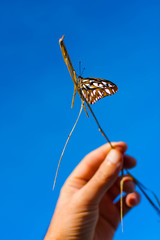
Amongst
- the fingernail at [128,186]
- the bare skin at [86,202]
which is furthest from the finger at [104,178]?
the fingernail at [128,186]

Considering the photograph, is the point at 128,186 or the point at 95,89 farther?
the point at 128,186

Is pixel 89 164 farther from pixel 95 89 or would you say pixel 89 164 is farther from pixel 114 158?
pixel 95 89

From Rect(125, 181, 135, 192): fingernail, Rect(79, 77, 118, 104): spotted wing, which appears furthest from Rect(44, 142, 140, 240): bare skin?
Rect(79, 77, 118, 104): spotted wing

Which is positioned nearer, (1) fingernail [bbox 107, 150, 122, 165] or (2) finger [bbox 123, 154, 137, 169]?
(1) fingernail [bbox 107, 150, 122, 165]

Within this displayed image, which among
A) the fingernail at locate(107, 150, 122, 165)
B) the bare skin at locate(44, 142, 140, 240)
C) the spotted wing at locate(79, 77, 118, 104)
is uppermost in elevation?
the spotted wing at locate(79, 77, 118, 104)

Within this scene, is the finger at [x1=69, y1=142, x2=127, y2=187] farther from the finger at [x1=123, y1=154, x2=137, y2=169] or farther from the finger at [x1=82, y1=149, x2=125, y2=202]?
the finger at [x1=82, y1=149, x2=125, y2=202]

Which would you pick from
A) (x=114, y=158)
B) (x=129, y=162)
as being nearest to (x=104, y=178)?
(x=114, y=158)

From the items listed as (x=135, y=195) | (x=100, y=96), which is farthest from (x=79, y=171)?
(x=100, y=96)

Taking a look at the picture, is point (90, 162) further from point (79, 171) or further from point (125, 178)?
point (125, 178)

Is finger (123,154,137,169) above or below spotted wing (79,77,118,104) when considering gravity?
below
